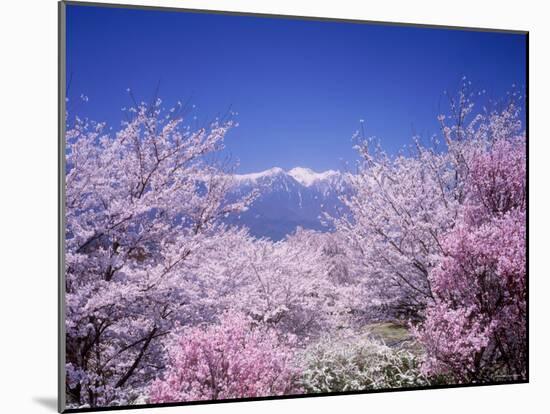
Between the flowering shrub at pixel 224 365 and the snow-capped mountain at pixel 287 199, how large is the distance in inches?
22.3

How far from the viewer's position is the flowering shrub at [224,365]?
4723 millimetres

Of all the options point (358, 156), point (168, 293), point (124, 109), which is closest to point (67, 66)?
point (124, 109)

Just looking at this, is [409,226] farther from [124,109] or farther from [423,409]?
[124,109]

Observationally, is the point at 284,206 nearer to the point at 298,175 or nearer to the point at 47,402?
the point at 298,175

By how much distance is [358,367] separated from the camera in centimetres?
504

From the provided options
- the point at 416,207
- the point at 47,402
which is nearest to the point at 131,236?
the point at 47,402

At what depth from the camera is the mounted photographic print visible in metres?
4.61

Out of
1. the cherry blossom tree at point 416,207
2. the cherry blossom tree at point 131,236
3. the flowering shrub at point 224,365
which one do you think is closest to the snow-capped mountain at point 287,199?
the cherry blossom tree at point 131,236

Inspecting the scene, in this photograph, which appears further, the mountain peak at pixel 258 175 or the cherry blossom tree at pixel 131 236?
the mountain peak at pixel 258 175

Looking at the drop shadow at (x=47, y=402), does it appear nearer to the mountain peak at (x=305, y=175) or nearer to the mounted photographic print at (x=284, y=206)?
the mounted photographic print at (x=284, y=206)

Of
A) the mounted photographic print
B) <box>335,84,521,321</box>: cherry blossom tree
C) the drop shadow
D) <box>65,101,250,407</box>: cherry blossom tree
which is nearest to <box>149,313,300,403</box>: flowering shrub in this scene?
the mounted photographic print

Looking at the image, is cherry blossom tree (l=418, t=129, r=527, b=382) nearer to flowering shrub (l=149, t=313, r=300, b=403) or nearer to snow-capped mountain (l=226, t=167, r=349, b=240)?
snow-capped mountain (l=226, t=167, r=349, b=240)

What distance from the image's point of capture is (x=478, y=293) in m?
5.25

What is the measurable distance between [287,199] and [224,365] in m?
1.03
